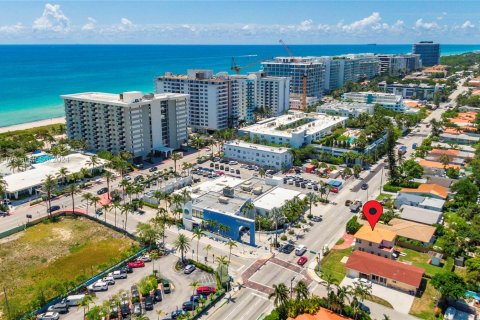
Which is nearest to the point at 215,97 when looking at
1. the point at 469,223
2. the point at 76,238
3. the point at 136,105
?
the point at 136,105

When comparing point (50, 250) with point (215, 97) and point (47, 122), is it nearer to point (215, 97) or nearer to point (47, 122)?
point (215, 97)

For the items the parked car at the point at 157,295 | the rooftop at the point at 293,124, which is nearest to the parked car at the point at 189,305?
the parked car at the point at 157,295

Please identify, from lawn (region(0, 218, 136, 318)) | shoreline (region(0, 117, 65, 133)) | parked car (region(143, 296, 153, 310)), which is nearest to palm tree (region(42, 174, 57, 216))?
lawn (region(0, 218, 136, 318))

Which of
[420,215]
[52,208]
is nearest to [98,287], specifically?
[52,208]

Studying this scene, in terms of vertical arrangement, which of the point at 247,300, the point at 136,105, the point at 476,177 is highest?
the point at 136,105

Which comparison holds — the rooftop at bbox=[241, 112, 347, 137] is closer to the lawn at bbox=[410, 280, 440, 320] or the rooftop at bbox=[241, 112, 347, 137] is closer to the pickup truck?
the pickup truck
